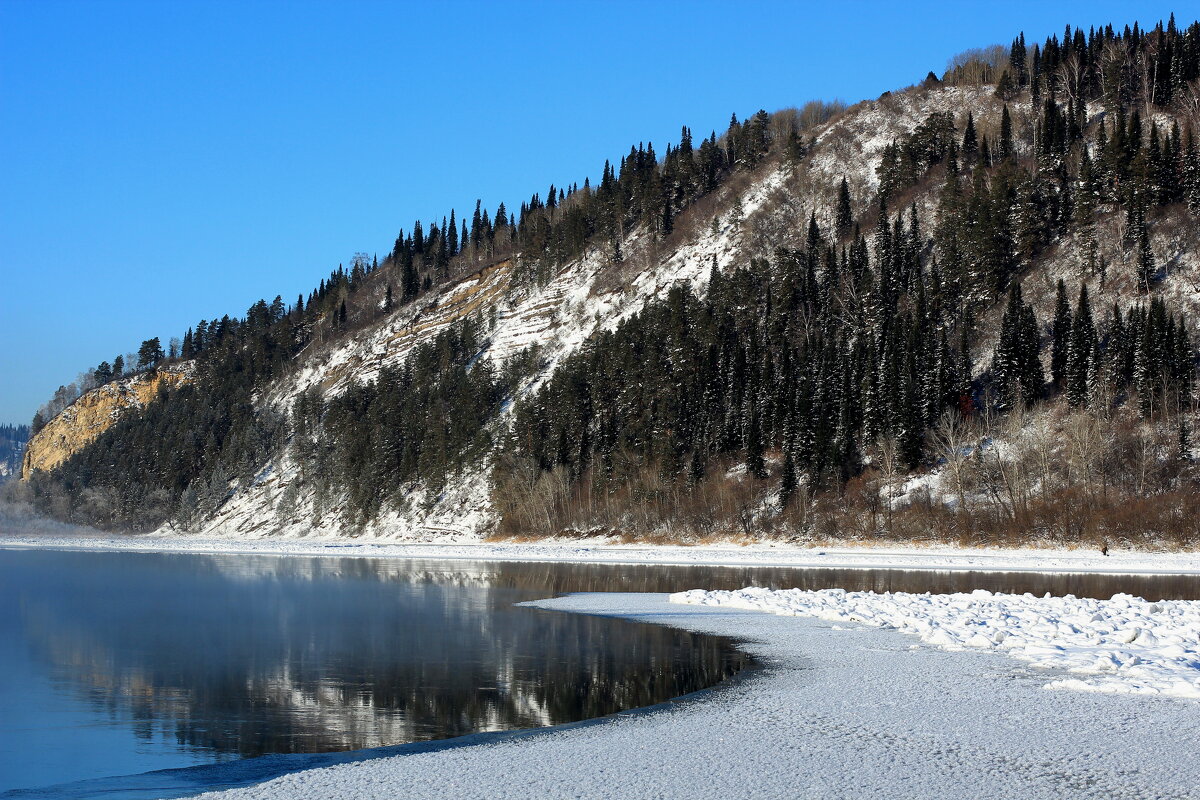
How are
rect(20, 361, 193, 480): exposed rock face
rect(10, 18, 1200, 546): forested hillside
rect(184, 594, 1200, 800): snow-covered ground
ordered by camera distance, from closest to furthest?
rect(184, 594, 1200, 800): snow-covered ground < rect(10, 18, 1200, 546): forested hillside < rect(20, 361, 193, 480): exposed rock face

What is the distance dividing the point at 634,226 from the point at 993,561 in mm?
95886

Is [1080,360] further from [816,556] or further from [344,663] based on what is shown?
[344,663]

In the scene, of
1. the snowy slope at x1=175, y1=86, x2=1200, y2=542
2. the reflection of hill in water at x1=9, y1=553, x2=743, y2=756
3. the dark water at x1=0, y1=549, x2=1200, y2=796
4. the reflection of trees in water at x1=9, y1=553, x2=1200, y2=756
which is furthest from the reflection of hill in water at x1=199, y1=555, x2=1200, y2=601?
the snowy slope at x1=175, y1=86, x2=1200, y2=542

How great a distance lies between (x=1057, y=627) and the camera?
71.5ft

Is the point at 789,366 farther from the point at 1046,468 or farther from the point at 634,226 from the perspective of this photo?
the point at 634,226

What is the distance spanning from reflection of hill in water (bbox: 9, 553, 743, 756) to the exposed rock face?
168 meters

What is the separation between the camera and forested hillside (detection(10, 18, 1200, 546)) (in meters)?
71.0

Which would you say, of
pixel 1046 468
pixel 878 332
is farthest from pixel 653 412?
pixel 1046 468

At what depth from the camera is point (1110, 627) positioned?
21391mm

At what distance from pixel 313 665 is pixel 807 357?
7546cm

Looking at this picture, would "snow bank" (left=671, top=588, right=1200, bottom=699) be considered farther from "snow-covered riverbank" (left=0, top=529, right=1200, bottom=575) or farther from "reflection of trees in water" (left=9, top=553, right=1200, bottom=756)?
"snow-covered riverbank" (left=0, top=529, right=1200, bottom=575)

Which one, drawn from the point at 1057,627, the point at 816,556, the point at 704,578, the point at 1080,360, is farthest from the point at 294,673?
the point at 1080,360

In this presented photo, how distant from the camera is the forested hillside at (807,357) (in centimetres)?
7100

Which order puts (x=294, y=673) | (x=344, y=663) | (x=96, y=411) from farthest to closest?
(x=96, y=411), (x=344, y=663), (x=294, y=673)
